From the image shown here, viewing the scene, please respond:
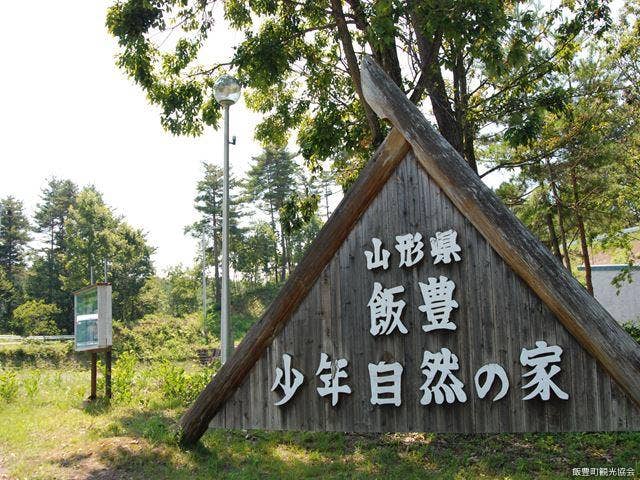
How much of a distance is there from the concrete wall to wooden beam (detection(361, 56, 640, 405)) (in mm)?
19709

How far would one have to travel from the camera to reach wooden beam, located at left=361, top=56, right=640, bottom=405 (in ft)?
14.7

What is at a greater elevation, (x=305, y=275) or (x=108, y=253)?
(x=108, y=253)

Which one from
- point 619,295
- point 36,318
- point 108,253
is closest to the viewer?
point 619,295

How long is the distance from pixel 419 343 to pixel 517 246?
1299mm

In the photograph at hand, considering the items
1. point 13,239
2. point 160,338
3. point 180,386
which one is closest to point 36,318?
point 160,338

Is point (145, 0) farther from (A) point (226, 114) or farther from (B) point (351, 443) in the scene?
(B) point (351, 443)

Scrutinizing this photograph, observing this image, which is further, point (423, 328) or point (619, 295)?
point (619, 295)

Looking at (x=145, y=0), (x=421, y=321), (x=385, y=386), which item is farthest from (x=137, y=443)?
(x=145, y=0)

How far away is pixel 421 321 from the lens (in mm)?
5344

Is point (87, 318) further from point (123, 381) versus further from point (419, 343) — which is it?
point (419, 343)

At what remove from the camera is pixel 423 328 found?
530cm

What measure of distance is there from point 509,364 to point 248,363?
2723 millimetres

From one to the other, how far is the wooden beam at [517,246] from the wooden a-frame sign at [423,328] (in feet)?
0.04

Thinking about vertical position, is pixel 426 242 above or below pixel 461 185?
below
